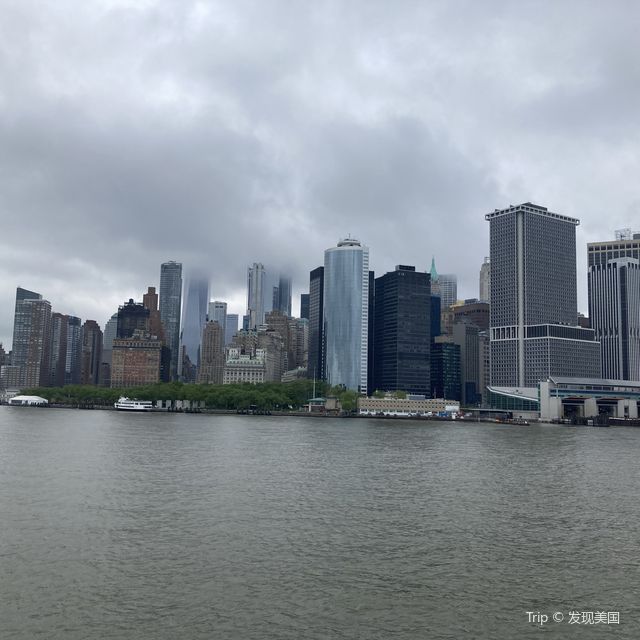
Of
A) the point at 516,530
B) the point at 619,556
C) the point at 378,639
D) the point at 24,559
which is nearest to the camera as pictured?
the point at 378,639

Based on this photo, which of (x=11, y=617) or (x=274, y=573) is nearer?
(x=11, y=617)

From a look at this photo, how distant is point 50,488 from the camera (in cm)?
6475

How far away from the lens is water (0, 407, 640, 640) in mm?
32125

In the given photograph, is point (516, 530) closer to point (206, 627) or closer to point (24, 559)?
point (206, 627)

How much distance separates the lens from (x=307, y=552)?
143 ft

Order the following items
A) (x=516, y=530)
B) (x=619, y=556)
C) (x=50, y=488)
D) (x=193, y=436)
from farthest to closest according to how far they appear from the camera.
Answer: (x=193, y=436) → (x=50, y=488) → (x=516, y=530) → (x=619, y=556)

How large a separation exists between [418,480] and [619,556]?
110ft

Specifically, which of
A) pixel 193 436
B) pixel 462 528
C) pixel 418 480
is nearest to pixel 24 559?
pixel 462 528

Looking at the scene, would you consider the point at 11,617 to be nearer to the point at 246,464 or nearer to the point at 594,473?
the point at 246,464

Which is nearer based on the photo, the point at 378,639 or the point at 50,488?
the point at 378,639

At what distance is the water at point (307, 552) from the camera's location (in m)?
32.1

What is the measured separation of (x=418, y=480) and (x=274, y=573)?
40.3 meters

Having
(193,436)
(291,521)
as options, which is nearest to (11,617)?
(291,521)

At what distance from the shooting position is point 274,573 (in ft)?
128
